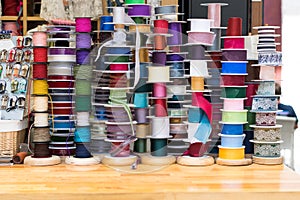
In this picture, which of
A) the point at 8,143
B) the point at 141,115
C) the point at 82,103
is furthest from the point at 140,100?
the point at 8,143

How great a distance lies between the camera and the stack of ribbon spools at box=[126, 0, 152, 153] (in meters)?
1.41

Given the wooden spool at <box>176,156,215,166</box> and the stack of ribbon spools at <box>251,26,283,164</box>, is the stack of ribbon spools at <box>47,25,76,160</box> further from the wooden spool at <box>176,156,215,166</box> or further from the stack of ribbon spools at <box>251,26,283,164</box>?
the stack of ribbon spools at <box>251,26,283,164</box>

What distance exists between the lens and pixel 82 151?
143 centimetres

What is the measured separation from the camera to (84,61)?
142cm

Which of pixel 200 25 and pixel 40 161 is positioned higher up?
pixel 200 25

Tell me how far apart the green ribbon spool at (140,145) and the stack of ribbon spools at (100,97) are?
0.25 feet

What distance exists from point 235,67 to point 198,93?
0.12 m

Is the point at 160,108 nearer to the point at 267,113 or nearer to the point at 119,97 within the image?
the point at 119,97

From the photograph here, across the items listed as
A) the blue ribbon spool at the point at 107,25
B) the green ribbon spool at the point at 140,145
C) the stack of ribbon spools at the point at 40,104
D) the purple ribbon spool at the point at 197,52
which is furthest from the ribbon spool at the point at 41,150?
the purple ribbon spool at the point at 197,52

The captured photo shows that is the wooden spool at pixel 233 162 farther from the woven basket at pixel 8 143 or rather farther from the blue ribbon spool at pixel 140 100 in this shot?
the woven basket at pixel 8 143

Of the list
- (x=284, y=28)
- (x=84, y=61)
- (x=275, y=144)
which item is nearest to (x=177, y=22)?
(x=84, y=61)

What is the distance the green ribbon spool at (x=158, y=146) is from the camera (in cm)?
142

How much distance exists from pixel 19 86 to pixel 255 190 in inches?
27.6

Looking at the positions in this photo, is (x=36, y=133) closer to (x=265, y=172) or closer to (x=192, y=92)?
(x=192, y=92)
